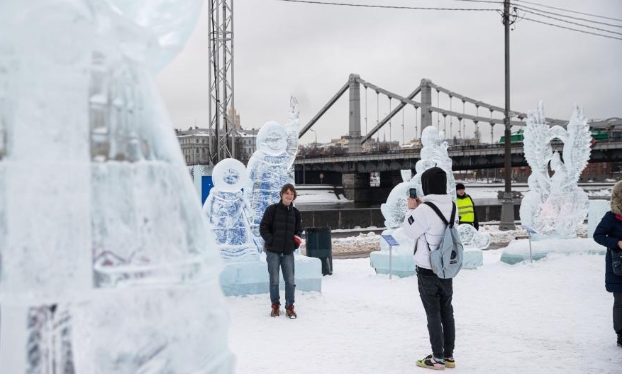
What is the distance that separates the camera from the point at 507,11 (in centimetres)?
1592

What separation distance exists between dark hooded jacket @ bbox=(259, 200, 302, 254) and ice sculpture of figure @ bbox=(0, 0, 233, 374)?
3.60m

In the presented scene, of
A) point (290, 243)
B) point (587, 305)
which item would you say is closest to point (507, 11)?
point (587, 305)

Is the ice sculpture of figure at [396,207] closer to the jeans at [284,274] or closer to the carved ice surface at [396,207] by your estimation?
the carved ice surface at [396,207]

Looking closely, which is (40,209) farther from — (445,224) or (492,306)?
(492,306)

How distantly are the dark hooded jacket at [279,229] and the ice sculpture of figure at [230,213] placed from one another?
37.2 inches

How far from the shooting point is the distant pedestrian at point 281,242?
551 cm

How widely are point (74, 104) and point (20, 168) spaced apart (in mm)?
246

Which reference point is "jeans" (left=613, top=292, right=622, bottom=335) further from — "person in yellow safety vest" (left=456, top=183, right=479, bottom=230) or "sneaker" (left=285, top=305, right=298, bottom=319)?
"person in yellow safety vest" (left=456, top=183, right=479, bottom=230)

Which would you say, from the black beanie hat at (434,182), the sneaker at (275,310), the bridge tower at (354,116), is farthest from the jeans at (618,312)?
the bridge tower at (354,116)

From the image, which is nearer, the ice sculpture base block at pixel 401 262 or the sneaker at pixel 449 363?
the sneaker at pixel 449 363

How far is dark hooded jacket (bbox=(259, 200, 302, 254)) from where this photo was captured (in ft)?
18.1

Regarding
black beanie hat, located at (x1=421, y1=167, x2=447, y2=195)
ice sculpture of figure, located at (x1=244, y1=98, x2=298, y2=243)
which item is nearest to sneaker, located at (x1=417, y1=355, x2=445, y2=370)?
black beanie hat, located at (x1=421, y1=167, x2=447, y2=195)

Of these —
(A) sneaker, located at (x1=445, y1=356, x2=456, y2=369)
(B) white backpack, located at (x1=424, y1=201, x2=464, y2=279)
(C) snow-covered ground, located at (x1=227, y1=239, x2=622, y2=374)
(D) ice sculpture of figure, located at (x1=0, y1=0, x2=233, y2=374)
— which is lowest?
(C) snow-covered ground, located at (x1=227, y1=239, x2=622, y2=374)

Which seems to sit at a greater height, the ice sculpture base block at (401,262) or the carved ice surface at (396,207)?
the carved ice surface at (396,207)
